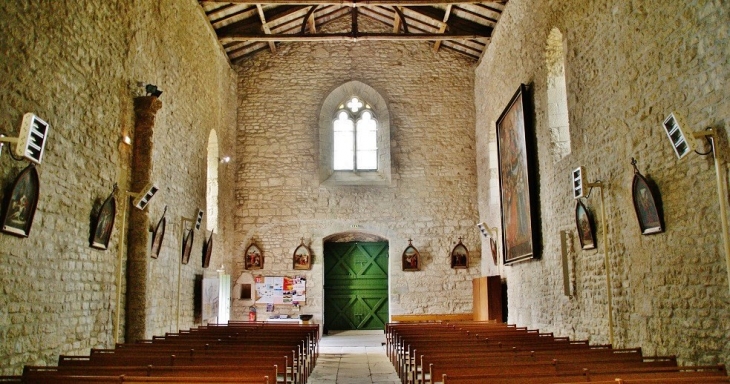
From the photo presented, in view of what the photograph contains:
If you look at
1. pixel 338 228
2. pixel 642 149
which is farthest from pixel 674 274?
pixel 338 228

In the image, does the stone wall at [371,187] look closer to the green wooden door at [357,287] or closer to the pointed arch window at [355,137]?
the pointed arch window at [355,137]

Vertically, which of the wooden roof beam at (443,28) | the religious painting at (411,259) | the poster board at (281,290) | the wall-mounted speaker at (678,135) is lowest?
the poster board at (281,290)

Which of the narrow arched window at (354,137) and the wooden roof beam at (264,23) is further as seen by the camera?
the narrow arched window at (354,137)

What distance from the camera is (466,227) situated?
14.8 meters

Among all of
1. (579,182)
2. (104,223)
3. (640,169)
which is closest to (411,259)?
(579,182)

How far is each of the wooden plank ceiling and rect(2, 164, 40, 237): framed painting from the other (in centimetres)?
705

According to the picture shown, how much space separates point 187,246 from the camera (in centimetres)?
1102

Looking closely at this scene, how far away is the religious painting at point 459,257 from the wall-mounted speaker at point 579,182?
6656 mm

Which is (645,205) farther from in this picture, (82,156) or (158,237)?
(158,237)

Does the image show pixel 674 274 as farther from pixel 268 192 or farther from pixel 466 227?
pixel 268 192

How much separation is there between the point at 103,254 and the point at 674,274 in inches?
258

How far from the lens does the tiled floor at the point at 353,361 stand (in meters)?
8.23

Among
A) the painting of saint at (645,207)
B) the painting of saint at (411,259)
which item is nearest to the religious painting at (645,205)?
the painting of saint at (645,207)

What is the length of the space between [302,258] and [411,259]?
256 cm
